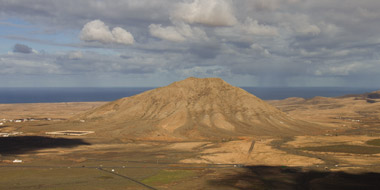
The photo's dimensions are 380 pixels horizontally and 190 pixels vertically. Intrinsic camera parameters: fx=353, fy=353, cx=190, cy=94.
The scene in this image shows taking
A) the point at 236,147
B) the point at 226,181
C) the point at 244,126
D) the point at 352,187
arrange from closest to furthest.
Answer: the point at 352,187
the point at 226,181
the point at 236,147
the point at 244,126

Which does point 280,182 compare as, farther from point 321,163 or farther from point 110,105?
point 110,105

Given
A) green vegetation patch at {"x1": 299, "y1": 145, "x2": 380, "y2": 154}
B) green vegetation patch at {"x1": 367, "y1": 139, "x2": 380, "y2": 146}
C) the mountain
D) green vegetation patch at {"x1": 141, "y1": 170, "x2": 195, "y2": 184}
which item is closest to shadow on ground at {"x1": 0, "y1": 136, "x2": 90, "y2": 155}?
the mountain

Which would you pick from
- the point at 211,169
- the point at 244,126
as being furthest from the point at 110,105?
the point at 211,169

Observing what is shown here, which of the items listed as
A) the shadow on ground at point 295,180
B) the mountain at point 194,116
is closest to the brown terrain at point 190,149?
the shadow on ground at point 295,180

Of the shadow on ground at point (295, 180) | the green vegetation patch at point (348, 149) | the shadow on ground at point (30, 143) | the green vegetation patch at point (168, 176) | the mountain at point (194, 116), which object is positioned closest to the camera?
the shadow on ground at point (295, 180)

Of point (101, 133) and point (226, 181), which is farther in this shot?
point (101, 133)

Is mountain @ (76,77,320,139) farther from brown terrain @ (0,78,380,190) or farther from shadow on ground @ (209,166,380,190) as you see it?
shadow on ground @ (209,166,380,190)

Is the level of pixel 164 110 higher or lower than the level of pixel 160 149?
higher

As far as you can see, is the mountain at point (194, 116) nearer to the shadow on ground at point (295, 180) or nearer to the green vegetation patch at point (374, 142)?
the green vegetation patch at point (374, 142)
